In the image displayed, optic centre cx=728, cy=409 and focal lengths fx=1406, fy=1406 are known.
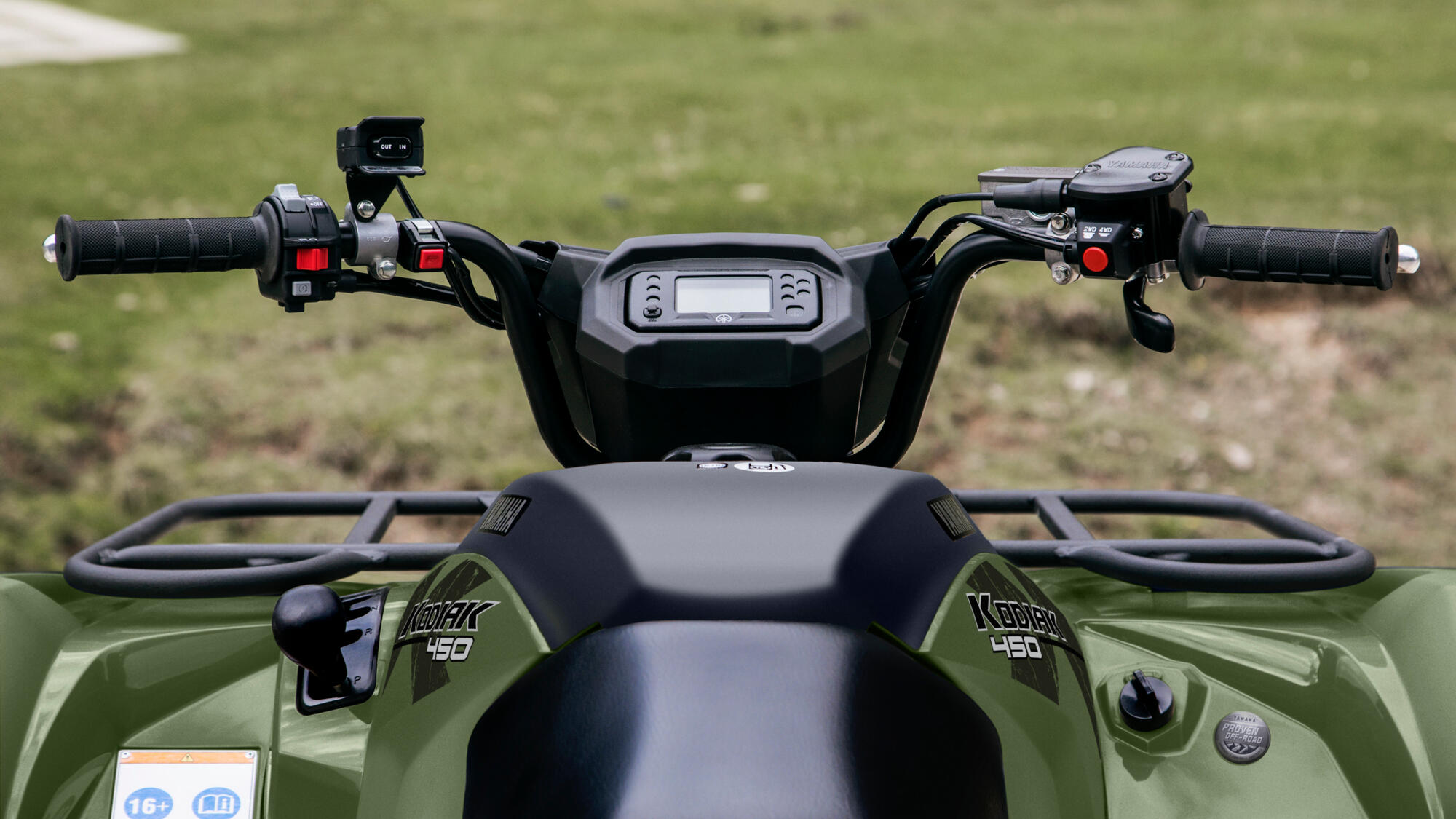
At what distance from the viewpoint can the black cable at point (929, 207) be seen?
6.70ft

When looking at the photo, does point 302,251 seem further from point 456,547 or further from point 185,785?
point 185,785

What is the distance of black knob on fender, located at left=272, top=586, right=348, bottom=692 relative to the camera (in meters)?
1.56

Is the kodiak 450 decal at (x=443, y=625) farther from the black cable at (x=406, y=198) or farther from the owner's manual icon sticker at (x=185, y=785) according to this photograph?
the black cable at (x=406, y=198)

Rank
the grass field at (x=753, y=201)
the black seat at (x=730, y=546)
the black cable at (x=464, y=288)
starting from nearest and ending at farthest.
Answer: the black seat at (x=730, y=546)
the black cable at (x=464, y=288)
the grass field at (x=753, y=201)

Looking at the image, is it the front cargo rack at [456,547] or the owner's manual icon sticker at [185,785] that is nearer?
the owner's manual icon sticker at [185,785]

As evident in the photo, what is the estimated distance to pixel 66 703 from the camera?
188 cm

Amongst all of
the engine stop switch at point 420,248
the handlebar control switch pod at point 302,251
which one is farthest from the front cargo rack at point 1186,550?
the handlebar control switch pod at point 302,251

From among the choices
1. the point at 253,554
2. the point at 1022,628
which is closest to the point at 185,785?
the point at 253,554

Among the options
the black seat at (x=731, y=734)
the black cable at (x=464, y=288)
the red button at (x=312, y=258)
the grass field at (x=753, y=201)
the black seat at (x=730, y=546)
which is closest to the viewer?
the black seat at (x=731, y=734)

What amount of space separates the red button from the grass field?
3545 millimetres

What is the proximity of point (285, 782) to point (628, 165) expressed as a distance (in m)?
6.75

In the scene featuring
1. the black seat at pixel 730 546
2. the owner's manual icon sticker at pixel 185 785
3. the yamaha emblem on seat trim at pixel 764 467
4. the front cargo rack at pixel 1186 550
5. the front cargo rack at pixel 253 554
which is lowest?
the owner's manual icon sticker at pixel 185 785

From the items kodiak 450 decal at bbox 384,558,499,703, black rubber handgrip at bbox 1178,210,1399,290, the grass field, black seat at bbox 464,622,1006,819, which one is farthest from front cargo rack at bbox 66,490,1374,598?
the grass field

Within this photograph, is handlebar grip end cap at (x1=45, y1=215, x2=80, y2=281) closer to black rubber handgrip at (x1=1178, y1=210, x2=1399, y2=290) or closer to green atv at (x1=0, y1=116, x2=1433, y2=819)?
green atv at (x1=0, y1=116, x2=1433, y2=819)
